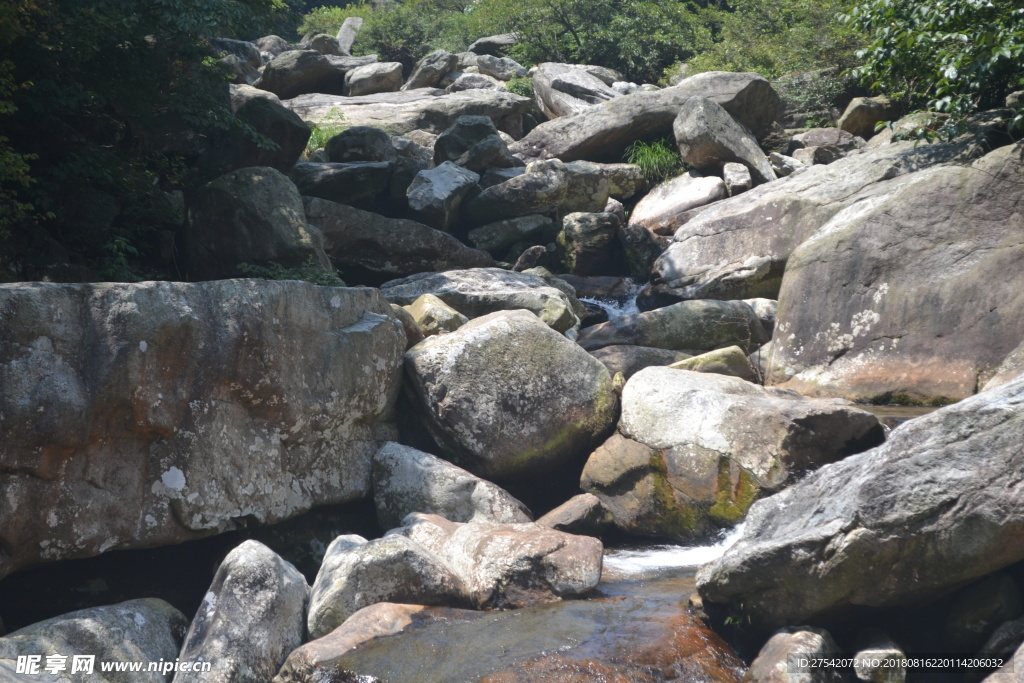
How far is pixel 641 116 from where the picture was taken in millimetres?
14555

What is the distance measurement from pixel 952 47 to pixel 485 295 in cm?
566

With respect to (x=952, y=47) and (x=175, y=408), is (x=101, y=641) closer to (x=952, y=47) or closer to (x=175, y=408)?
(x=175, y=408)

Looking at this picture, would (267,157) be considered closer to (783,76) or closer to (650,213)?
(650,213)

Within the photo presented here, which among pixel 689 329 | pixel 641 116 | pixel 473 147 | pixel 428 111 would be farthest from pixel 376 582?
pixel 428 111

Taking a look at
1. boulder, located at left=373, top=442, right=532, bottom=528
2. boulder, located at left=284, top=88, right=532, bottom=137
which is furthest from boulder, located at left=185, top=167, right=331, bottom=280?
boulder, located at left=284, top=88, right=532, bottom=137

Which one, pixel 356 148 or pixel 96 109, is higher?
pixel 96 109

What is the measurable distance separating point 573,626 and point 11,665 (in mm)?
2907

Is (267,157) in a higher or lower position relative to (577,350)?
higher

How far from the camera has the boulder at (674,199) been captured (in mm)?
13133

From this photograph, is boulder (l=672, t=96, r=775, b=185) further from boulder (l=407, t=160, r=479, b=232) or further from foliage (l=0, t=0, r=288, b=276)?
foliage (l=0, t=0, r=288, b=276)

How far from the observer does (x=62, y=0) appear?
22.7 feet

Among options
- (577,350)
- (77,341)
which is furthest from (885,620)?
(77,341)

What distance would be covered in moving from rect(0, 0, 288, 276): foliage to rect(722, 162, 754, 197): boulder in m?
7.54

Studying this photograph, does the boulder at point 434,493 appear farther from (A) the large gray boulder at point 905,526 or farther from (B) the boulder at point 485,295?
(B) the boulder at point 485,295
